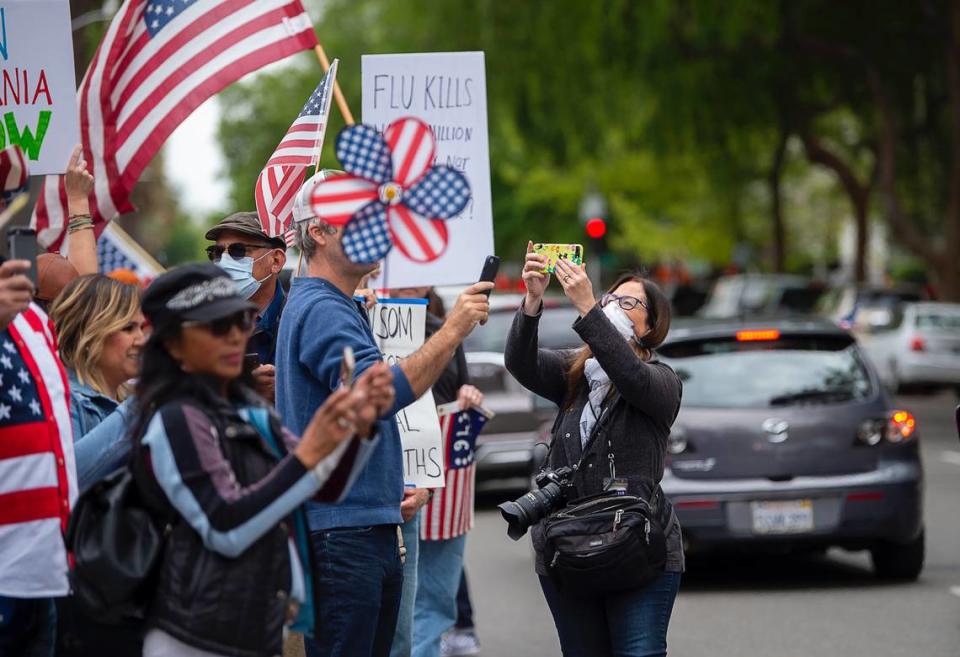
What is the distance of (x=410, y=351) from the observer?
592cm

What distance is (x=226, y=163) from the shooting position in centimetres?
6688

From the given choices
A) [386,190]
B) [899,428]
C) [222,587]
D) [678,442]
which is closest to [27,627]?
[222,587]

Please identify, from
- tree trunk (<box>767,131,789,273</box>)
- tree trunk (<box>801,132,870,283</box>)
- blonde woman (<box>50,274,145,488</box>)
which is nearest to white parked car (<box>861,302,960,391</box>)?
tree trunk (<box>801,132,870,283</box>)

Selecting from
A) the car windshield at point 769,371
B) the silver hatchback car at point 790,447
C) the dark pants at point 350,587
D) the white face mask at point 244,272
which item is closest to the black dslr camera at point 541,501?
the dark pants at point 350,587

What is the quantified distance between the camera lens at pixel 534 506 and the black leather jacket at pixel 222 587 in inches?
63.8

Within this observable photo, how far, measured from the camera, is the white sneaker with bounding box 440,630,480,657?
316 inches

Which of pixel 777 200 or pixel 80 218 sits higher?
pixel 80 218

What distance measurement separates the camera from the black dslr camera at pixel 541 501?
504cm

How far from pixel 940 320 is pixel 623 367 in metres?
21.1

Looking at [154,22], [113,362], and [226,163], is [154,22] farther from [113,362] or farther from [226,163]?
[226,163]

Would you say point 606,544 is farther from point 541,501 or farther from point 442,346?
point 442,346

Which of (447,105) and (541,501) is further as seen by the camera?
(447,105)

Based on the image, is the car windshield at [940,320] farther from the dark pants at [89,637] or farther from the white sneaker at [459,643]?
the dark pants at [89,637]

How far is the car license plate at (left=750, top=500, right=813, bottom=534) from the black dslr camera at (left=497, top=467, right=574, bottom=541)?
393 cm
